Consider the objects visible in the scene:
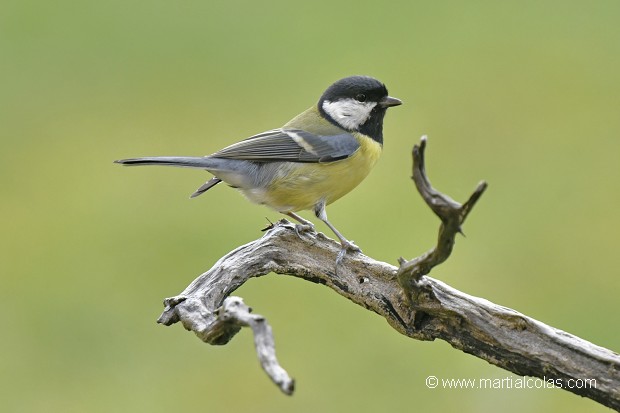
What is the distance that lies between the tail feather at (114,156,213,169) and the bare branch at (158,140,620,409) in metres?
0.46

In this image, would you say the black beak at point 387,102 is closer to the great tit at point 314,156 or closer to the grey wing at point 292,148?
the great tit at point 314,156

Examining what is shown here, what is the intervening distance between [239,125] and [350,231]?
224 cm

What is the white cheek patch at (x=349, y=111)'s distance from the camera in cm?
454

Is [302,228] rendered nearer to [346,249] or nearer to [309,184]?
[346,249]

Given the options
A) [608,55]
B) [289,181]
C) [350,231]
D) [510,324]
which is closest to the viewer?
[510,324]

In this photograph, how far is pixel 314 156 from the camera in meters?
4.37

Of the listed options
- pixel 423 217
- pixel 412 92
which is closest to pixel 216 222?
pixel 423 217

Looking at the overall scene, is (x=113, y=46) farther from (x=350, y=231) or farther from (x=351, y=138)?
(x=351, y=138)

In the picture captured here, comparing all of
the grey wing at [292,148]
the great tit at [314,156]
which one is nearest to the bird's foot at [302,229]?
the great tit at [314,156]

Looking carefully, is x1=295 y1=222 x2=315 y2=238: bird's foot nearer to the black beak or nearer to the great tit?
the great tit

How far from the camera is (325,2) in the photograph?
11938mm

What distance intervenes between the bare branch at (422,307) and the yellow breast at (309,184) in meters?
0.42

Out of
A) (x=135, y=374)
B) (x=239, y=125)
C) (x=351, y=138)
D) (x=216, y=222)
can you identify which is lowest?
(x=135, y=374)

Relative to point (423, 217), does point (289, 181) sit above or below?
above
